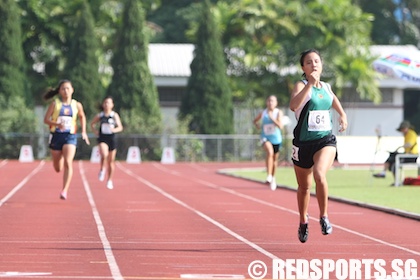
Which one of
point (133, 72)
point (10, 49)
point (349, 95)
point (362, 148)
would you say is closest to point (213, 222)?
point (362, 148)

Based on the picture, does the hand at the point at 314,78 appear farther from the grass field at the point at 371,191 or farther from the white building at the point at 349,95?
the white building at the point at 349,95

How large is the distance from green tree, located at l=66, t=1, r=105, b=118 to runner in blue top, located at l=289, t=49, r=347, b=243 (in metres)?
39.7

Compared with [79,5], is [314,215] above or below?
below

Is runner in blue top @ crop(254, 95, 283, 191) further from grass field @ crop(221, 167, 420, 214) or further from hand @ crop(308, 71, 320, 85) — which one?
hand @ crop(308, 71, 320, 85)

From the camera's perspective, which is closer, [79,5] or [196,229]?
[196,229]

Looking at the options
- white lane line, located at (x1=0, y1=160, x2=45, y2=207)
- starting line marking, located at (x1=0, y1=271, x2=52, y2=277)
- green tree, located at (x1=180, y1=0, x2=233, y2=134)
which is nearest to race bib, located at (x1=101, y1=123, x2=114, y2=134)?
white lane line, located at (x1=0, y1=160, x2=45, y2=207)

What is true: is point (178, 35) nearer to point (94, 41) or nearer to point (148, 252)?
point (94, 41)

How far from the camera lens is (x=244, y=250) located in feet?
42.0

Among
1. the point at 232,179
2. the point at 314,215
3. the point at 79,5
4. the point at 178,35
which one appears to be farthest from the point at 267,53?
the point at 314,215

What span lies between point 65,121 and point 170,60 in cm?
4432

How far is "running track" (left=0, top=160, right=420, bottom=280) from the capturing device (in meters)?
11.1

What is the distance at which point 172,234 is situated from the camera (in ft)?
48.8

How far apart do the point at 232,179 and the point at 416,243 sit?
63.9 ft

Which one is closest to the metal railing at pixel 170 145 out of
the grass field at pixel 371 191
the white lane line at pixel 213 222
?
the grass field at pixel 371 191
